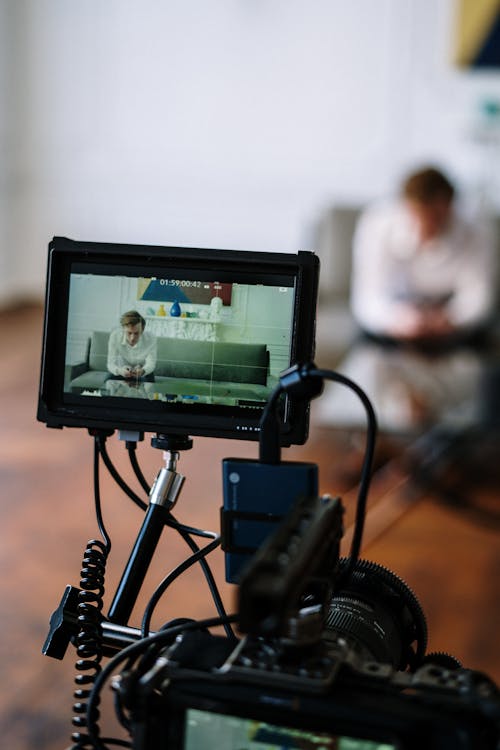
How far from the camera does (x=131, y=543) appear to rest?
274 cm

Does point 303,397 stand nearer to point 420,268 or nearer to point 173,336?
point 173,336

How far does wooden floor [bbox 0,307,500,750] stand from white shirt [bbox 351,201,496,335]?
0.53 meters

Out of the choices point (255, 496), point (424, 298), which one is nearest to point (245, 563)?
point (255, 496)

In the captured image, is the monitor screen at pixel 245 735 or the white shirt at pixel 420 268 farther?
the white shirt at pixel 420 268

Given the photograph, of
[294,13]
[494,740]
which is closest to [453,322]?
[294,13]

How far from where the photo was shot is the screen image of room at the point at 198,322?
2.62 feet

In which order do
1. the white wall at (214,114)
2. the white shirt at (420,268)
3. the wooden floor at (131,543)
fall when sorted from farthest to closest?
1. the white wall at (214,114)
2. the white shirt at (420,268)
3. the wooden floor at (131,543)

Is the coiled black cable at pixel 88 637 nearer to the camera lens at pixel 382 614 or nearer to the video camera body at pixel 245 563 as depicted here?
the video camera body at pixel 245 563

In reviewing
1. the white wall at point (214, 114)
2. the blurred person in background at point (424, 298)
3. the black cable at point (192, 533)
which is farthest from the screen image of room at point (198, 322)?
the white wall at point (214, 114)

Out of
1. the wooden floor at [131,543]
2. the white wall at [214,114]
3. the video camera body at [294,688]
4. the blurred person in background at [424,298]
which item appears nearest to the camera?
the video camera body at [294,688]

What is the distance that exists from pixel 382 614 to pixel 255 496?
0.60ft

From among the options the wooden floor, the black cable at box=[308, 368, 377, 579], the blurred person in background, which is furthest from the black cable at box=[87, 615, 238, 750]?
the blurred person in background

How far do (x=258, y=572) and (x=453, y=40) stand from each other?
5.07m

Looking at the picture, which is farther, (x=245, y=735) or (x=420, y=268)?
(x=420, y=268)
